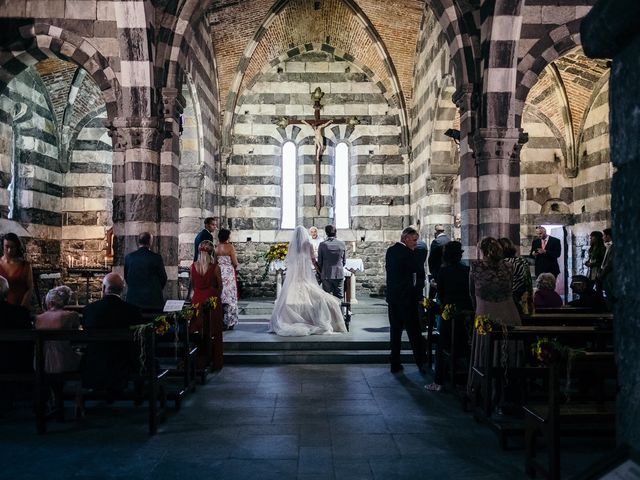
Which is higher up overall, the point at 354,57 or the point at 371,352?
the point at 354,57

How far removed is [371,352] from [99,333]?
14.6 feet

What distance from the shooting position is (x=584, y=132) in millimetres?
15945

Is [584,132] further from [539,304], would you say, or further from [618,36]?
[618,36]

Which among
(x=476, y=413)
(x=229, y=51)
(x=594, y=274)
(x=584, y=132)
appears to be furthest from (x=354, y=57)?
(x=476, y=413)

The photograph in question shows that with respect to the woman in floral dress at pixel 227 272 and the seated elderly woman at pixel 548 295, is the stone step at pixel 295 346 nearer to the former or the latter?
the woman in floral dress at pixel 227 272

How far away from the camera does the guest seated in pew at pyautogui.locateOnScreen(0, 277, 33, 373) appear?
18.1 feet

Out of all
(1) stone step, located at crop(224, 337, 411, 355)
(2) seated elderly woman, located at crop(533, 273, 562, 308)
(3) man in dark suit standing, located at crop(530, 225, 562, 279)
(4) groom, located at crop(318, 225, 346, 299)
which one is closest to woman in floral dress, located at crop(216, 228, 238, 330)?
(1) stone step, located at crop(224, 337, 411, 355)

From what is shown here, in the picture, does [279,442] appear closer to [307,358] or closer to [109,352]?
[109,352]

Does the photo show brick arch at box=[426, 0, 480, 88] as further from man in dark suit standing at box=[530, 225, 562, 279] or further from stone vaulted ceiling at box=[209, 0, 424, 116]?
stone vaulted ceiling at box=[209, 0, 424, 116]

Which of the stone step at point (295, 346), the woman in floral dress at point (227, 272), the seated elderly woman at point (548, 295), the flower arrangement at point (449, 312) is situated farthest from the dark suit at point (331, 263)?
the flower arrangement at point (449, 312)

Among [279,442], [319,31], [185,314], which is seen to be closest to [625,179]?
[279,442]

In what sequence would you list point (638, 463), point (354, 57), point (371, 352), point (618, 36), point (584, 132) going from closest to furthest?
point (638, 463), point (618, 36), point (371, 352), point (584, 132), point (354, 57)

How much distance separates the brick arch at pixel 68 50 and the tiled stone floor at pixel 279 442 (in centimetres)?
589

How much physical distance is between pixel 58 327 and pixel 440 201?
11209 mm
